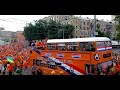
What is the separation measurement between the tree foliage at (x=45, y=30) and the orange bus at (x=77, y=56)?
172 millimetres

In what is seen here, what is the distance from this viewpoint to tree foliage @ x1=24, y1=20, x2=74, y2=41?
5.71m

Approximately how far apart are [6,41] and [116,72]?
2.72 meters

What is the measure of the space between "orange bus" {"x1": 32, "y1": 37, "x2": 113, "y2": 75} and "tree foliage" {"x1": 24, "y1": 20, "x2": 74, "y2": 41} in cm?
17

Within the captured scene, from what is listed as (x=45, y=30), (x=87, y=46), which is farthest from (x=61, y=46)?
(x=87, y=46)

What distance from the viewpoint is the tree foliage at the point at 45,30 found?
225 inches

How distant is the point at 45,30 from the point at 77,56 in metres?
1.13

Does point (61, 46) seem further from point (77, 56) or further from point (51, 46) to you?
point (77, 56)

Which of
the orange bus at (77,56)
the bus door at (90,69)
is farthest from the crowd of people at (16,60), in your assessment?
the bus door at (90,69)

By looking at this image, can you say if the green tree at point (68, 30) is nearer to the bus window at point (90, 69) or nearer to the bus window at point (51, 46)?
the bus window at point (51, 46)

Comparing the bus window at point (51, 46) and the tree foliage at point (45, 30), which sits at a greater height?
the tree foliage at point (45, 30)
